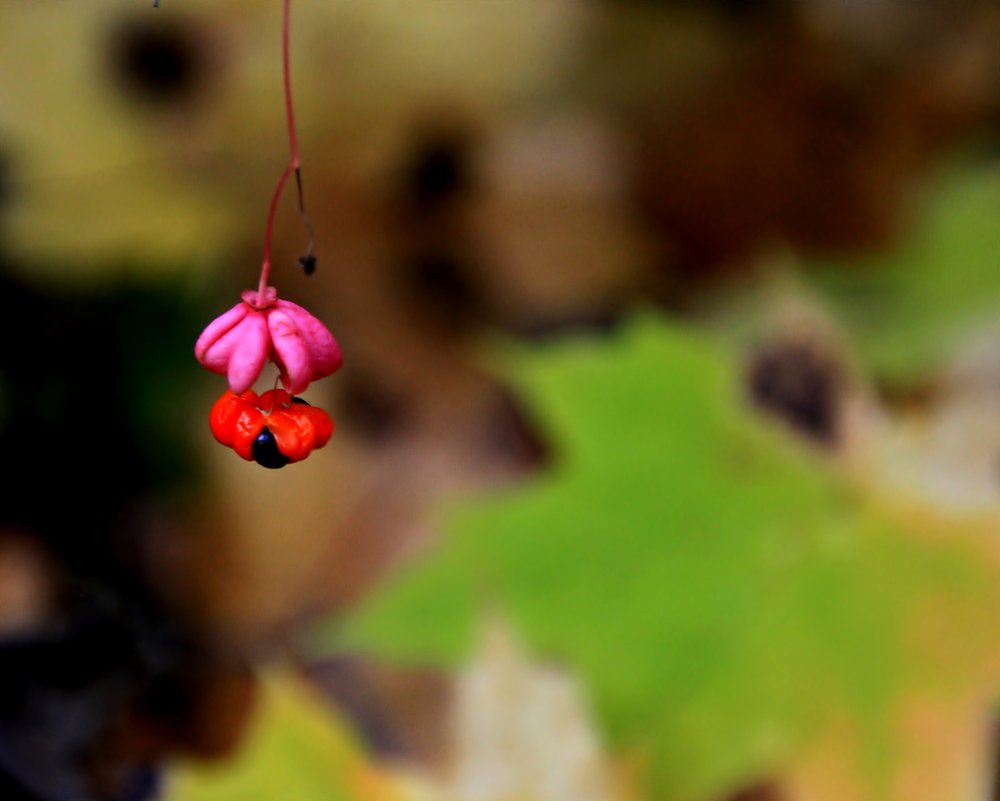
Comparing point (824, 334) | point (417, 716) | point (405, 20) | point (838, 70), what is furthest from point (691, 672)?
point (838, 70)

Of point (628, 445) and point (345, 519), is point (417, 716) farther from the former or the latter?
point (628, 445)

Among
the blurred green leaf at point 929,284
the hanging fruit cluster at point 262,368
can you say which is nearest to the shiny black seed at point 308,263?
the hanging fruit cluster at point 262,368

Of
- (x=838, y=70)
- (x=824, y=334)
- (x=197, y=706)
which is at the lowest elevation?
(x=197, y=706)

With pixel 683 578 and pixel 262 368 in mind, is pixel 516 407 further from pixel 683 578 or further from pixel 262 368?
pixel 262 368

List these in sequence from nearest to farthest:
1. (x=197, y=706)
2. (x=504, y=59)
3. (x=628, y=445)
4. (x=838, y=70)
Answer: (x=628, y=445), (x=197, y=706), (x=504, y=59), (x=838, y=70)

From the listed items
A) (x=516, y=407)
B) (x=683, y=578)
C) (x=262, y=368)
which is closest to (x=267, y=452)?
(x=262, y=368)

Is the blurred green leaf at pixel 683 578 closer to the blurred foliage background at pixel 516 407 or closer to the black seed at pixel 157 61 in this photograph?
the blurred foliage background at pixel 516 407

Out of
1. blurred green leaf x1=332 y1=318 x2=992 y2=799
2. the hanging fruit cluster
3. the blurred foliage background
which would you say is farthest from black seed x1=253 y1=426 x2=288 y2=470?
blurred green leaf x1=332 y1=318 x2=992 y2=799
